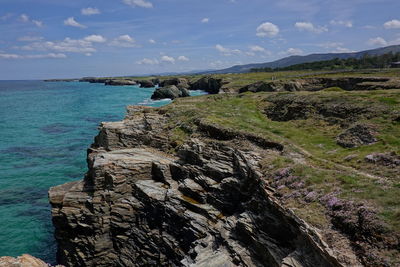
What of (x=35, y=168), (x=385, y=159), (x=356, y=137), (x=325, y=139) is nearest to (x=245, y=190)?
(x=385, y=159)

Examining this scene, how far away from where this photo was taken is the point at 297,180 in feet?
62.4

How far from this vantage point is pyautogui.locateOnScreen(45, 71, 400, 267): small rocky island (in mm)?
14781

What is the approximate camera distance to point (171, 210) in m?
24.1

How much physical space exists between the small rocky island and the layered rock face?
3.6 inches

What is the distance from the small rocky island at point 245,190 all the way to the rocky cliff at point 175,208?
9 centimetres

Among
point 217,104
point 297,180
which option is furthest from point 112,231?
point 217,104

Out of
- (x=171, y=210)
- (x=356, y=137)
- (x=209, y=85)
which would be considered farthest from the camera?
(x=209, y=85)

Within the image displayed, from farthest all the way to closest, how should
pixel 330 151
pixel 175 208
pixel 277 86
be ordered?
pixel 277 86
pixel 330 151
pixel 175 208

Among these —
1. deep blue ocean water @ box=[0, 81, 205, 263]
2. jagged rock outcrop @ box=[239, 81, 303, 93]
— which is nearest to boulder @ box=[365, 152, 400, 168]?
deep blue ocean water @ box=[0, 81, 205, 263]

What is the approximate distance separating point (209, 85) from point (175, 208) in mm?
131217

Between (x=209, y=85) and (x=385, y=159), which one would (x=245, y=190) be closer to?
(x=385, y=159)

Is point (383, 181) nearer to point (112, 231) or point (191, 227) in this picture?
point (191, 227)

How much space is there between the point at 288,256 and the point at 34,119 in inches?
3711

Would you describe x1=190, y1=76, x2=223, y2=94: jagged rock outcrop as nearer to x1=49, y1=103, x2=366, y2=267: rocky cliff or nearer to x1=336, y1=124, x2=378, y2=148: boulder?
x1=336, y1=124, x2=378, y2=148: boulder
